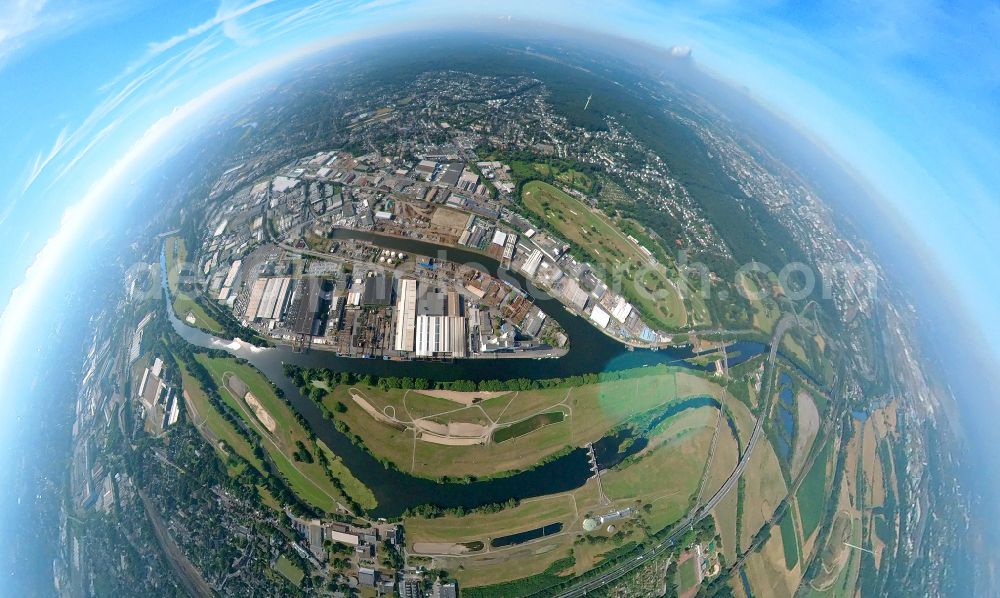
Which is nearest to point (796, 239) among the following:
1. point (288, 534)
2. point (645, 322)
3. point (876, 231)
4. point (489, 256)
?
point (876, 231)

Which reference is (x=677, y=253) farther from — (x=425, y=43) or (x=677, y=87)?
(x=425, y=43)

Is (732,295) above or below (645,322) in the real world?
above

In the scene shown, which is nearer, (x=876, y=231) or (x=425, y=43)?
(x=876, y=231)

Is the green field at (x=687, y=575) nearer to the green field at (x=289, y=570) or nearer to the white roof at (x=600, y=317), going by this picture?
the white roof at (x=600, y=317)

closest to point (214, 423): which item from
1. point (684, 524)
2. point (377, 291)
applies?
point (377, 291)

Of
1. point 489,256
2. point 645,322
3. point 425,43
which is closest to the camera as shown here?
point 645,322

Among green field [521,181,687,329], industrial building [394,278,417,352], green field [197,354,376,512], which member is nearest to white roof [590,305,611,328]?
green field [521,181,687,329]
